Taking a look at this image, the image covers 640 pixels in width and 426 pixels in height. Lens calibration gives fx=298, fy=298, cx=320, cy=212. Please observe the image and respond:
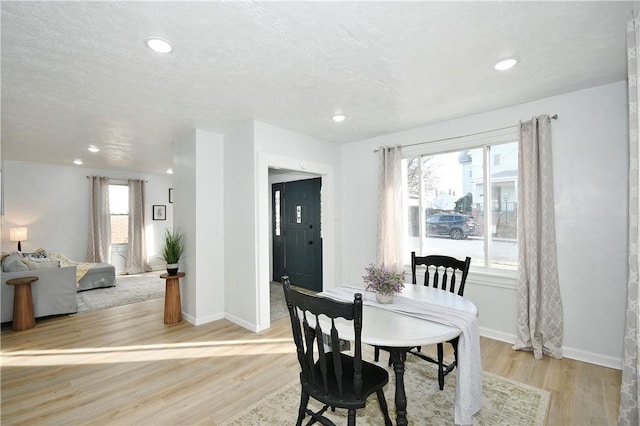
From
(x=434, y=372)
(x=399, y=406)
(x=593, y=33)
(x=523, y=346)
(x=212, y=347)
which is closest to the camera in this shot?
(x=399, y=406)

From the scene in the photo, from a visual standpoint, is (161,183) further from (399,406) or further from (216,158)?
(399,406)

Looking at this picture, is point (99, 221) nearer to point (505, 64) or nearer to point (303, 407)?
point (303, 407)

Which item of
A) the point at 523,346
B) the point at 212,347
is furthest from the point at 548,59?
the point at 212,347

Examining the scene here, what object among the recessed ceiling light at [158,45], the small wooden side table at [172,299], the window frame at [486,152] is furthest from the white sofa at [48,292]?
the window frame at [486,152]

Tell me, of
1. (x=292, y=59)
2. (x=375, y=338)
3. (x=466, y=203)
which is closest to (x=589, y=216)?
(x=466, y=203)

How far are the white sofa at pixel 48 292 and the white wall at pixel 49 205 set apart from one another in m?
2.93

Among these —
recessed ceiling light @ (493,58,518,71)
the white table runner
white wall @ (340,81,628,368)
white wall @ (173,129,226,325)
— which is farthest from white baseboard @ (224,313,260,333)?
recessed ceiling light @ (493,58,518,71)

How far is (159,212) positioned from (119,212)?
902 millimetres

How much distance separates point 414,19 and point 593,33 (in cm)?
124

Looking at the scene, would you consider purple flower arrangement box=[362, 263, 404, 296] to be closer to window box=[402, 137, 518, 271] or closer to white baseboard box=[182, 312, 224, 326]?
window box=[402, 137, 518, 271]

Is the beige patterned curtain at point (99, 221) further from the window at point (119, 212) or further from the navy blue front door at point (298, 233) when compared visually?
the navy blue front door at point (298, 233)

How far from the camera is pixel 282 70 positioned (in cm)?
236

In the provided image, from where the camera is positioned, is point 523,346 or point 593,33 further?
point 523,346

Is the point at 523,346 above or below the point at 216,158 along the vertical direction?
below
